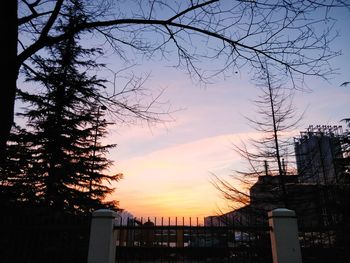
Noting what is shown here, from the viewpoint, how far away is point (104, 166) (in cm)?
1819

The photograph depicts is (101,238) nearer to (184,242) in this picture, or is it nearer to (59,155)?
(184,242)

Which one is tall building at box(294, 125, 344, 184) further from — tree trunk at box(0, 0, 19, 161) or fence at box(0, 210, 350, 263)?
tree trunk at box(0, 0, 19, 161)

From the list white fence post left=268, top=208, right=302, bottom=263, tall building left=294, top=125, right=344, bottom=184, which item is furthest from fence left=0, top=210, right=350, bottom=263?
tall building left=294, top=125, right=344, bottom=184

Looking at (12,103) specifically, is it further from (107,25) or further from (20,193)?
(20,193)

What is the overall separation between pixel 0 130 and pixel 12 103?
435 millimetres

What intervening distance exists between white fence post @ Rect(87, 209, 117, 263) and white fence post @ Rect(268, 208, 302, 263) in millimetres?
3554

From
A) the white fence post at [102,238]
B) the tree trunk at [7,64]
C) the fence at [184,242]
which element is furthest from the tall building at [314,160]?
the tree trunk at [7,64]

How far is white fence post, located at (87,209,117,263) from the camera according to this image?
21.2ft

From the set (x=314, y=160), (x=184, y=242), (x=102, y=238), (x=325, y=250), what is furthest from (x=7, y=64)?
(x=314, y=160)

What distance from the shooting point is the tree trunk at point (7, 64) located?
14.3 ft

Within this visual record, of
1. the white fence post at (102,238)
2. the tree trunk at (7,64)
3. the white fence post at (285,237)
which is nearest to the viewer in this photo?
the tree trunk at (7,64)

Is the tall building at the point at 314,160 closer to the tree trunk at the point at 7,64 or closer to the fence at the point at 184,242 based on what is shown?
the fence at the point at 184,242

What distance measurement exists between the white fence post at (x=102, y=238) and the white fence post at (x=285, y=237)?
3.55m

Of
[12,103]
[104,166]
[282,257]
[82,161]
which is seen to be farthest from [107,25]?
[104,166]
